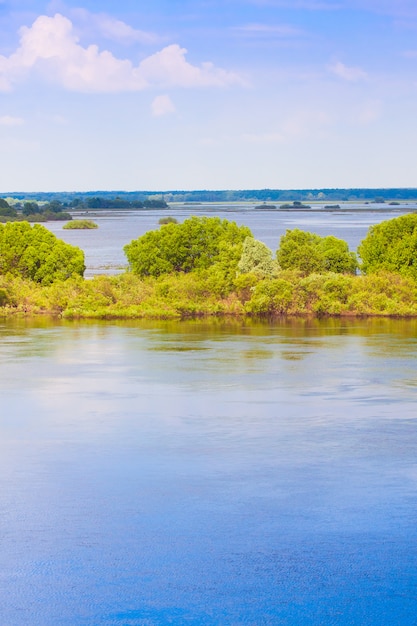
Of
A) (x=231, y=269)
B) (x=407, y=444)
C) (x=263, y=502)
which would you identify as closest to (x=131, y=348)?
(x=231, y=269)

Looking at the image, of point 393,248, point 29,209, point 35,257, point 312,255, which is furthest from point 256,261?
point 29,209

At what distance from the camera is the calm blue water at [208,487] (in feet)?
39.4

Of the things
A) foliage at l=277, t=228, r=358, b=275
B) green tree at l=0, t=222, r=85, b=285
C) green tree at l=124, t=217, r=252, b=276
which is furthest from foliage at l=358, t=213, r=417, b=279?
green tree at l=0, t=222, r=85, b=285

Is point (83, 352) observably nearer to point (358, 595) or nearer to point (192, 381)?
point (192, 381)

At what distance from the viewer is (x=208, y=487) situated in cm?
1609

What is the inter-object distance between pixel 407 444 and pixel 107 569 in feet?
24.6

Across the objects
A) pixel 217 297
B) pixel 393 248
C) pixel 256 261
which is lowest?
pixel 217 297

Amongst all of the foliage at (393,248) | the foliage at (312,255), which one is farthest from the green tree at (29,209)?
the foliage at (393,248)

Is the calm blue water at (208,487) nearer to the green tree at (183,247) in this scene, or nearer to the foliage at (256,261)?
the foliage at (256,261)

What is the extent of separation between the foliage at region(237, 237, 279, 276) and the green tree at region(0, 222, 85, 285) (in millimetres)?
6024

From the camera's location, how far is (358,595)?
1206 cm

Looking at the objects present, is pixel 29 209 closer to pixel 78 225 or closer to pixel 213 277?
Answer: pixel 78 225

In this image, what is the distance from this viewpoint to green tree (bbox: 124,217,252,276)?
40.2 meters

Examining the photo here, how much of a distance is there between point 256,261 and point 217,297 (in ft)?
6.22
